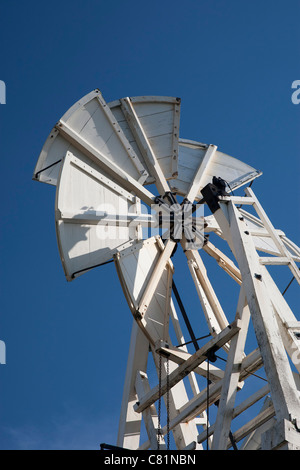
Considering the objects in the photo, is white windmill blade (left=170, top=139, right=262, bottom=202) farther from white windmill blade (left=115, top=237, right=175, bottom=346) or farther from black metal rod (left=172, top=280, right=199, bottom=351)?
black metal rod (left=172, top=280, right=199, bottom=351)

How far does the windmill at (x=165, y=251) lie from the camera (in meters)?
10.8

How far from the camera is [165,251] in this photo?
13250mm

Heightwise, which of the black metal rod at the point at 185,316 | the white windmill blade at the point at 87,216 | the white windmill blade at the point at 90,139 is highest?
the white windmill blade at the point at 90,139

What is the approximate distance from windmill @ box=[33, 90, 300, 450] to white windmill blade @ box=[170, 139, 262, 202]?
0.10 feet

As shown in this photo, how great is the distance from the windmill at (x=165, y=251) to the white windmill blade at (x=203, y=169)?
0.10ft

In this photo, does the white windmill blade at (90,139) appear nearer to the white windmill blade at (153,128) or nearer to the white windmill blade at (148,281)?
the white windmill blade at (153,128)

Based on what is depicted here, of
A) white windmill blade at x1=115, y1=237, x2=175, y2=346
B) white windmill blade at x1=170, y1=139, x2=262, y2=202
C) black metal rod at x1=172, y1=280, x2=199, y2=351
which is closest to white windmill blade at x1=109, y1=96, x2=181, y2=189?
white windmill blade at x1=170, y1=139, x2=262, y2=202

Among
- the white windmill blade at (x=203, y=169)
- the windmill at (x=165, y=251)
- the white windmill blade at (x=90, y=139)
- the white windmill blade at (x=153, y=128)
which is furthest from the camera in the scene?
the white windmill blade at (x=203, y=169)

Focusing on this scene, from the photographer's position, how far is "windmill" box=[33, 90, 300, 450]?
10.8m

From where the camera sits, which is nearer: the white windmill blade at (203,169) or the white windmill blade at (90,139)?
the white windmill blade at (90,139)

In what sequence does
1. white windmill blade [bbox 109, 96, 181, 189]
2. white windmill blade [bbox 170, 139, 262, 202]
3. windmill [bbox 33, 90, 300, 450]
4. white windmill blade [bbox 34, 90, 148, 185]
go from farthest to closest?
1. white windmill blade [bbox 170, 139, 262, 202]
2. white windmill blade [bbox 109, 96, 181, 189]
3. white windmill blade [bbox 34, 90, 148, 185]
4. windmill [bbox 33, 90, 300, 450]

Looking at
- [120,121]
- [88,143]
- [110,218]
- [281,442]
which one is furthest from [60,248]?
[281,442]

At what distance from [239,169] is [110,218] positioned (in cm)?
413

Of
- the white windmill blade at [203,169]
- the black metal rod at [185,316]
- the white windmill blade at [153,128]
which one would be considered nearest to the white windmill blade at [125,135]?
the white windmill blade at [153,128]
